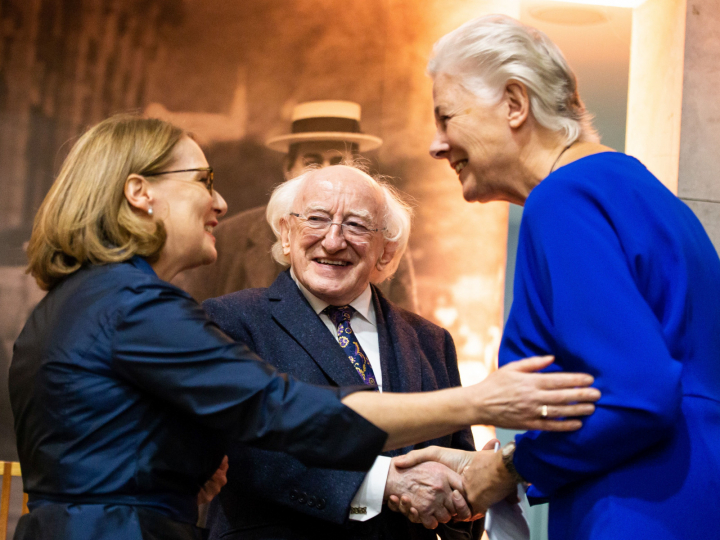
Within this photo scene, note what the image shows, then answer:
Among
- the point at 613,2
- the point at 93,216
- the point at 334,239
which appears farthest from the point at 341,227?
the point at 613,2

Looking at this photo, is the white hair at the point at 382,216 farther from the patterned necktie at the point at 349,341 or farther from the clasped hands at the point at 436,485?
the clasped hands at the point at 436,485

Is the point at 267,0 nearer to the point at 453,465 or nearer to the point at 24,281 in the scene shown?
the point at 24,281

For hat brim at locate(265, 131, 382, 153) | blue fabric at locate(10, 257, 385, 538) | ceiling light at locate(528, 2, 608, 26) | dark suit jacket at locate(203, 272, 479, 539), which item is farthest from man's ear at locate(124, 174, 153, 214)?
ceiling light at locate(528, 2, 608, 26)

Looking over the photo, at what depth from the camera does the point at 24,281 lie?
13.0 feet

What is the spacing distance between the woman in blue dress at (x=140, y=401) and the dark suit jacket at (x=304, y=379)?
451 mm

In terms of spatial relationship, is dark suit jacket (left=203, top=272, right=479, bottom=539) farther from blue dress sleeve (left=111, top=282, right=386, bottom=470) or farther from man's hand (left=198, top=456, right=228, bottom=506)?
blue dress sleeve (left=111, top=282, right=386, bottom=470)

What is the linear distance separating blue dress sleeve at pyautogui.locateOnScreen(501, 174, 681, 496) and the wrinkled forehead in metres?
1.17

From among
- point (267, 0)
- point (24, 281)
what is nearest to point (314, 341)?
point (24, 281)

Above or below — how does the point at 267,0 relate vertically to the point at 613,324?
above

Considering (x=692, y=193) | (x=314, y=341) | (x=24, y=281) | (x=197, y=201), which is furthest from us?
(x=24, y=281)

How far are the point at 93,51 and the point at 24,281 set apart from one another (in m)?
1.47

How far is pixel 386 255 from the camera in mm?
2709

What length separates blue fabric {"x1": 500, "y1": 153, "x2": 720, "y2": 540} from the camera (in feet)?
4.11

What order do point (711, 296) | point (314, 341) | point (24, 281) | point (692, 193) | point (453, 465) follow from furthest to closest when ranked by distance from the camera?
point (24, 281) < point (692, 193) < point (314, 341) < point (453, 465) < point (711, 296)
